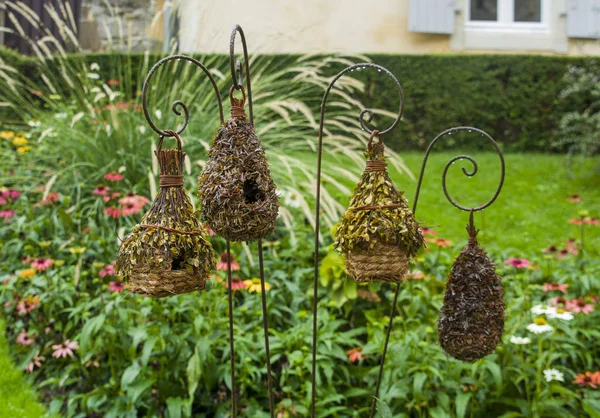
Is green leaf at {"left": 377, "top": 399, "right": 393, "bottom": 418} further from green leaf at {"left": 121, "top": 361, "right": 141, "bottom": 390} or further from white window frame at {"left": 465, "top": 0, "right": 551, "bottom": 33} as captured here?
white window frame at {"left": 465, "top": 0, "right": 551, "bottom": 33}

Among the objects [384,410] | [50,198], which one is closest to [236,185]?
[384,410]

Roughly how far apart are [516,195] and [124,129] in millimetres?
3528

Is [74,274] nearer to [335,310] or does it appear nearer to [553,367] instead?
[335,310]

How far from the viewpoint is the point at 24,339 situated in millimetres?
3123

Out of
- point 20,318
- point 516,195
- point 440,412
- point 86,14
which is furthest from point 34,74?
point 440,412

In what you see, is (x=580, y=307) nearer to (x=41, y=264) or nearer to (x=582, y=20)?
(x=41, y=264)

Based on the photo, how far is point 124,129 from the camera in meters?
4.18

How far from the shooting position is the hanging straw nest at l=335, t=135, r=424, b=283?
1.79m

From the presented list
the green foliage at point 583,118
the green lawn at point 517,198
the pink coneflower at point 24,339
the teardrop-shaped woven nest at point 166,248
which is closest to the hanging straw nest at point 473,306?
the teardrop-shaped woven nest at point 166,248

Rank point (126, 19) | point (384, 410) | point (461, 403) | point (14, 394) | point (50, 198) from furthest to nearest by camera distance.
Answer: point (126, 19)
point (50, 198)
point (14, 394)
point (461, 403)
point (384, 410)

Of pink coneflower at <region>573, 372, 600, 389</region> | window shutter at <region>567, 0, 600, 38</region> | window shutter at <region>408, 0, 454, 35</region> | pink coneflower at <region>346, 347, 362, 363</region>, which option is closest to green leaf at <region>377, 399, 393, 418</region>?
pink coneflower at <region>346, 347, 362, 363</region>

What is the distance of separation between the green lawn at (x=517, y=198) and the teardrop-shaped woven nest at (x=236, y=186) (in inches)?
98.3

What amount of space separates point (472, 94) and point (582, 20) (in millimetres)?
1907

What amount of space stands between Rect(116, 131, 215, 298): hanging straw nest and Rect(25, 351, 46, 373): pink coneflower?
4.78ft
